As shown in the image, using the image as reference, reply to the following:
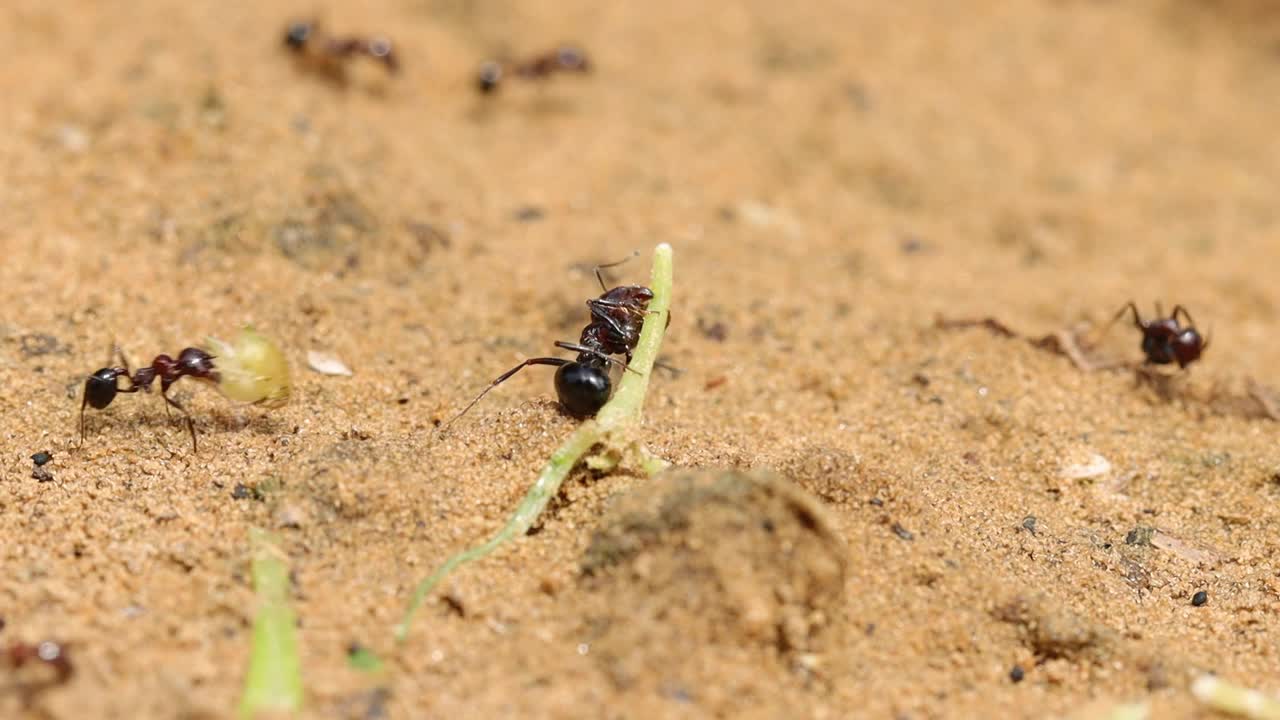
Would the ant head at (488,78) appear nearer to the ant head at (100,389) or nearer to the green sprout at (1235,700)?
the ant head at (100,389)

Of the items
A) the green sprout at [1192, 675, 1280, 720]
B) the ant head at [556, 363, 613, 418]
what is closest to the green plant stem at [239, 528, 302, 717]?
the ant head at [556, 363, 613, 418]

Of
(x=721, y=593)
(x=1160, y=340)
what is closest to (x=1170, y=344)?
(x=1160, y=340)

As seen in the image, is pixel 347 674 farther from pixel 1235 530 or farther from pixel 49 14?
Result: pixel 49 14

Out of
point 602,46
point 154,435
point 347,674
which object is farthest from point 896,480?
point 602,46

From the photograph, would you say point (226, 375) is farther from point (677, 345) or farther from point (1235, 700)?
point (1235, 700)

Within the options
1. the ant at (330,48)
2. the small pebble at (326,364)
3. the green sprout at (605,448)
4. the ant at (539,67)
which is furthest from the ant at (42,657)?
the ant at (539,67)

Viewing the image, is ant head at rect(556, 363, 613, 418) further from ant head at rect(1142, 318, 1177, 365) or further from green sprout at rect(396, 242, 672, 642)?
ant head at rect(1142, 318, 1177, 365)
